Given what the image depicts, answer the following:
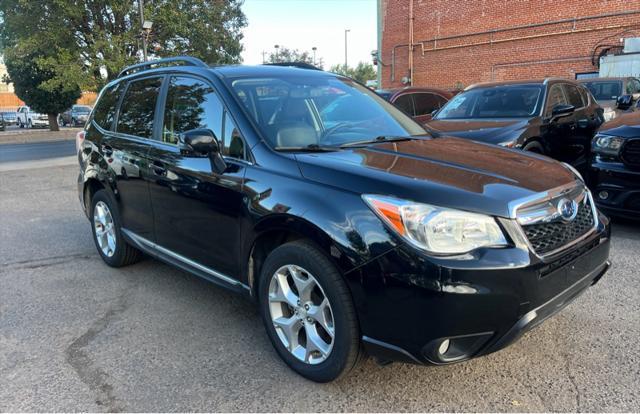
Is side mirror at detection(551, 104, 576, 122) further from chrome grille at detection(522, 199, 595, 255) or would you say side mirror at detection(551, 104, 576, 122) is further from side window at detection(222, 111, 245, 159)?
side window at detection(222, 111, 245, 159)

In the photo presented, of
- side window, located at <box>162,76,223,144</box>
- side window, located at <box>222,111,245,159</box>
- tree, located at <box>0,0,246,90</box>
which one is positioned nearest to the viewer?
side window, located at <box>222,111,245,159</box>

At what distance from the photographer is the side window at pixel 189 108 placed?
336cm

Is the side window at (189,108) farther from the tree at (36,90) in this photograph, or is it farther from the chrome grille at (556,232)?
the tree at (36,90)

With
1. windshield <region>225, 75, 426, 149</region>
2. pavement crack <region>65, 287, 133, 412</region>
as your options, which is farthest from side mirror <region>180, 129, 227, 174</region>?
pavement crack <region>65, 287, 133, 412</region>

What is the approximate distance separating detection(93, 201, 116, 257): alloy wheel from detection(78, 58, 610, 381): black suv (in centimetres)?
63

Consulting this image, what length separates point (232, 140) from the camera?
3.15 meters

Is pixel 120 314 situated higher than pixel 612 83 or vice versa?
pixel 612 83

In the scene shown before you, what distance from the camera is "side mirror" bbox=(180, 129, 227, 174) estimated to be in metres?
3.02

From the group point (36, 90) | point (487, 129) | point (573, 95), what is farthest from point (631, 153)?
point (36, 90)

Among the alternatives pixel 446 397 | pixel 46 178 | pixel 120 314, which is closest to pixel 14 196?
pixel 46 178

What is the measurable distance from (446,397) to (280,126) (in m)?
1.84

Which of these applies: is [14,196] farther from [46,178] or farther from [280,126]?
[280,126]

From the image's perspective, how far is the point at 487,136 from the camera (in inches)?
243

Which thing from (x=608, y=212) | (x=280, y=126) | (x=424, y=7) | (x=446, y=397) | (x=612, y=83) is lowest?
(x=446, y=397)
